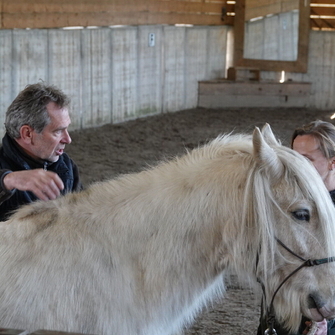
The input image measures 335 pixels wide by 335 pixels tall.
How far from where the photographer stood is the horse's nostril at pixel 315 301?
218 cm

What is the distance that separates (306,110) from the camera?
1298 cm

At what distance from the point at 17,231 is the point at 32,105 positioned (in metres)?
0.72

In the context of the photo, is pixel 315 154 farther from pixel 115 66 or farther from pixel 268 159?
pixel 115 66

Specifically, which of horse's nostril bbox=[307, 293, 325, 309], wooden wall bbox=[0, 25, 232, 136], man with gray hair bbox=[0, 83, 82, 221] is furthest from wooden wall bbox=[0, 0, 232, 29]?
horse's nostril bbox=[307, 293, 325, 309]

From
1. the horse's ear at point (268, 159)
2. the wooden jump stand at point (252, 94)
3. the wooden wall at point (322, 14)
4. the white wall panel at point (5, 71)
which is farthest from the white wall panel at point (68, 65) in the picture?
the horse's ear at point (268, 159)

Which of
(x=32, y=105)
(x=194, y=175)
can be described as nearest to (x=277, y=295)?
(x=194, y=175)

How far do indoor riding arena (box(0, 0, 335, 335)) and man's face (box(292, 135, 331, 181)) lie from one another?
13.7 ft

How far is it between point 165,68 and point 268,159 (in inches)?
417

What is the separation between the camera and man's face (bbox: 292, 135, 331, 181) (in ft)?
9.44

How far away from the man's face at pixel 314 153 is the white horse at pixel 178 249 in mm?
589

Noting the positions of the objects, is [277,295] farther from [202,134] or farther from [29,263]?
[202,134]

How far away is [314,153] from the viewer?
2893mm

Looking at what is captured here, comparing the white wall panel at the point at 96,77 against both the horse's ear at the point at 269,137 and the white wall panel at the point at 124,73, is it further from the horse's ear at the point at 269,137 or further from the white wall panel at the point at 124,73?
the horse's ear at the point at 269,137

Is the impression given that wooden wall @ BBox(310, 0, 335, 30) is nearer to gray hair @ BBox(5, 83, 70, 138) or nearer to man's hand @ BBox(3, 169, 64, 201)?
gray hair @ BBox(5, 83, 70, 138)
